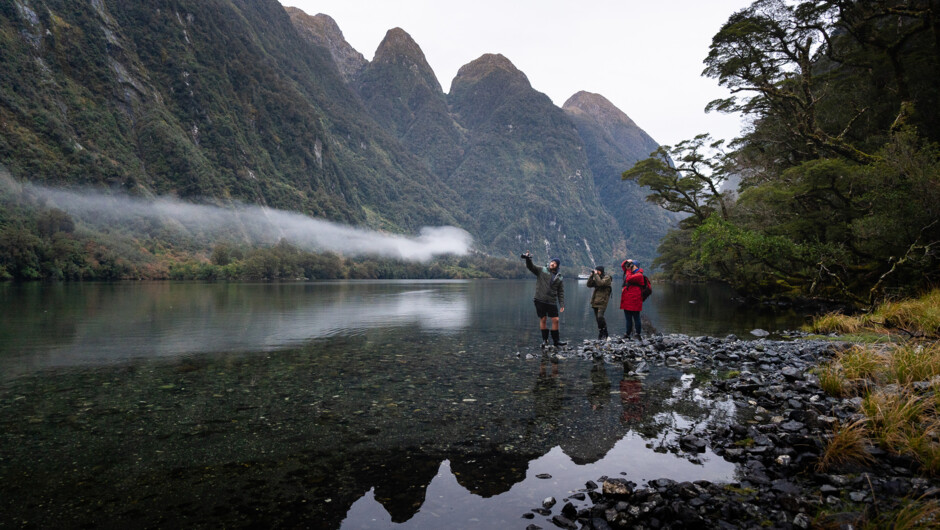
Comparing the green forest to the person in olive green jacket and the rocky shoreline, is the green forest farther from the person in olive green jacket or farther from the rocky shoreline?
the rocky shoreline

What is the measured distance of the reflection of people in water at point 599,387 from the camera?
30.3 feet

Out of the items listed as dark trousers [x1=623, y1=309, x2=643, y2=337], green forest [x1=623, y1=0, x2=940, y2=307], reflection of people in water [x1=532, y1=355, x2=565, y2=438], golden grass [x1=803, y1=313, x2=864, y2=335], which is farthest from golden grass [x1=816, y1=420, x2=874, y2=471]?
green forest [x1=623, y1=0, x2=940, y2=307]

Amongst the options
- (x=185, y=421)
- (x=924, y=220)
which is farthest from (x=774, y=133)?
(x=185, y=421)

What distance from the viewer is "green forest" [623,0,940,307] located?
65.7ft

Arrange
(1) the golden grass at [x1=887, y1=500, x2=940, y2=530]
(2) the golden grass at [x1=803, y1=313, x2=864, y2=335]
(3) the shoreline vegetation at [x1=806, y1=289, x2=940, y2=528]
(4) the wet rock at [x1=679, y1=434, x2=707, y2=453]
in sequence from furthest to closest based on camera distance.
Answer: (2) the golden grass at [x1=803, y1=313, x2=864, y2=335], (4) the wet rock at [x1=679, y1=434, x2=707, y2=453], (3) the shoreline vegetation at [x1=806, y1=289, x2=940, y2=528], (1) the golden grass at [x1=887, y1=500, x2=940, y2=530]

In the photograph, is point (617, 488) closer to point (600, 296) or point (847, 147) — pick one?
point (600, 296)

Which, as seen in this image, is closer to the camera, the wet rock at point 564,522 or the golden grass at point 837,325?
the wet rock at point 564,522

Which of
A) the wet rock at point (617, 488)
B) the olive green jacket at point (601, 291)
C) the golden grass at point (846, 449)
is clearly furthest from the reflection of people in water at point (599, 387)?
the olive green jacket at point (601, 291)

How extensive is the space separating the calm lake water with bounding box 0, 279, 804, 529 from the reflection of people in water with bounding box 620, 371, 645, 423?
63 mm

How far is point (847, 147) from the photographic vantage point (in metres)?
24.3

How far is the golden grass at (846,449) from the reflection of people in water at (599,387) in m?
3.80

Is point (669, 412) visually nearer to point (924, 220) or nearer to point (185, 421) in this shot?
point (185, 421)

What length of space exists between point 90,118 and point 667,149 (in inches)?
8859

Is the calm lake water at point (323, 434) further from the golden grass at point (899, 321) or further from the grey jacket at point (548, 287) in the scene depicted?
the golden grass at point (899, 321)
